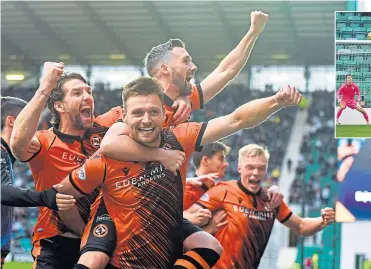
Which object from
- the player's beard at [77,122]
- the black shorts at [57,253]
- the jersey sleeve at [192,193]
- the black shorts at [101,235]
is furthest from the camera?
the jersey sleeve at [192,193]

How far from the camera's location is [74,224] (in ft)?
12.4

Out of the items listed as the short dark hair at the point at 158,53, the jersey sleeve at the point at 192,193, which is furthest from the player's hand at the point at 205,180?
the short dark hair at the point at 158,53

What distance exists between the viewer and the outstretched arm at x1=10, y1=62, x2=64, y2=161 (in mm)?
3705

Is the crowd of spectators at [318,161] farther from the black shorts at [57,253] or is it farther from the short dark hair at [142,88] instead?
the black shorts at [57,253]

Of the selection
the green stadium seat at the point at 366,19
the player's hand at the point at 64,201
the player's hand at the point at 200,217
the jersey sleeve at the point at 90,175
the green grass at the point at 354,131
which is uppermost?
the green stadium seat at the point at 366,19

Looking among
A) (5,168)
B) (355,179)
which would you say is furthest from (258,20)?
(5,168)

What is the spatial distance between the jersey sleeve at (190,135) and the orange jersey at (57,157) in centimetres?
39

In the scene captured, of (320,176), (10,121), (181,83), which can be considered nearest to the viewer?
(181,83)

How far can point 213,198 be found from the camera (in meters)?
4.17

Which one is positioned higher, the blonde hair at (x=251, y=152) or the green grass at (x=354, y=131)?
the green grass at (x=354, y=131)

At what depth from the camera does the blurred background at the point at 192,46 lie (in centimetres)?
394

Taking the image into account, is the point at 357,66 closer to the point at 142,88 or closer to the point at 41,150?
the point at 142,88

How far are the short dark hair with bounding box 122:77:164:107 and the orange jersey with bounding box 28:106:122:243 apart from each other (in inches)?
9.0

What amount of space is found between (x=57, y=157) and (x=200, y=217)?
2.76 feet
